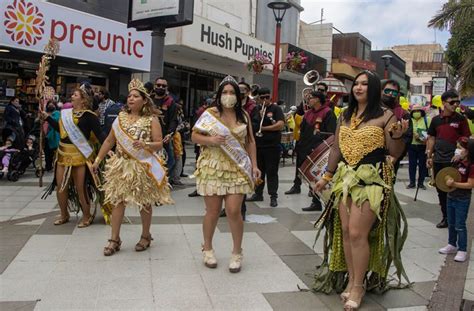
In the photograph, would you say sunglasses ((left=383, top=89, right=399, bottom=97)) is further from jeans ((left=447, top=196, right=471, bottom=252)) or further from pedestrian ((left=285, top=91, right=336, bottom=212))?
pedestrian ((left=285, top=91, right=336, bottom=212))

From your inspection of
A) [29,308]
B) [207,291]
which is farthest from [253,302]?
[29,308]

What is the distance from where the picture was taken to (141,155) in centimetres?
457

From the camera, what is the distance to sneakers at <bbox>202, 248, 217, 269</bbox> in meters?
4.20

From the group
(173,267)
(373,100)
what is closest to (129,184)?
(173,267)

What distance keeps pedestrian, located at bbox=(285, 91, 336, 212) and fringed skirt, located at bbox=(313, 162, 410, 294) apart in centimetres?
306

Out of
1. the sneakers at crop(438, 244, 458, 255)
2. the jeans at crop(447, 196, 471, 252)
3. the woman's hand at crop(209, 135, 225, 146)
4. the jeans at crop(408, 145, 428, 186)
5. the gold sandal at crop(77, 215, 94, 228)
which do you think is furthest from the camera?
the jeans at crop(408, 145, 428, 186)

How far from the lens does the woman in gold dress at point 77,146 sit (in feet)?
17.8

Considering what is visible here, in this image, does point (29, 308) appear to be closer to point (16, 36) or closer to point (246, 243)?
point (246, 243)

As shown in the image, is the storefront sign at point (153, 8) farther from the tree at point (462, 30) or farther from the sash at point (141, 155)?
the tree at point (462, 30)

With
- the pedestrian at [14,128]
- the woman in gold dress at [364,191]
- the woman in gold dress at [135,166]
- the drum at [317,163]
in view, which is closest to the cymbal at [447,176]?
the drum at [317,163]

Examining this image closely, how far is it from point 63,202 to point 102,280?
207 centimetres

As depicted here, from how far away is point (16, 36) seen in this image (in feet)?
31.9

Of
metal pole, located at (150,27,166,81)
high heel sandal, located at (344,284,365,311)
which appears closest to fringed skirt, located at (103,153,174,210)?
high heel sandal, located at (344,284,365,311)

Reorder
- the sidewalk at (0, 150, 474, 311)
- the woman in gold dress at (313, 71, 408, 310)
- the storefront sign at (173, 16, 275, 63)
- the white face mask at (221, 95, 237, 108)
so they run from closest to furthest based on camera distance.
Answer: the woman in gold dress at (313, 71, 408, 310), the sidewalk at (0, 150, 474, 311), the white face mask at (221, 95, 237, 108), the storefront sign at (173, 16, 275, 63)
